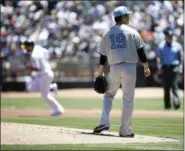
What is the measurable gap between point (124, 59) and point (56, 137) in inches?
65.4

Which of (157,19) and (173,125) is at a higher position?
(157,19)

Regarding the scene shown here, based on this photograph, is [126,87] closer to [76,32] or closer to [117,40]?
[117,40]

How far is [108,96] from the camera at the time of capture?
10.7m

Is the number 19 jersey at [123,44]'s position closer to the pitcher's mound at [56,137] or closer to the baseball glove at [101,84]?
the baseball glove at [101,84]

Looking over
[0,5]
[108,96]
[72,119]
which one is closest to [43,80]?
[72,119]

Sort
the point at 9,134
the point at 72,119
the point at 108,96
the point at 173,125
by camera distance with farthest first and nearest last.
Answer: the point at 72,119 → the point at 173,125 → the point at 108,96 → the point at 9,134

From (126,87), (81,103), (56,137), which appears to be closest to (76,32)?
(81,103)

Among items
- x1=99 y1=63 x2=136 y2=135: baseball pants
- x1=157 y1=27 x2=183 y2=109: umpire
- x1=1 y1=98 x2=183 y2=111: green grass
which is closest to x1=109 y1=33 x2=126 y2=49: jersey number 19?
x1=99 y1=63 x2=136 y2=135: baseball pants

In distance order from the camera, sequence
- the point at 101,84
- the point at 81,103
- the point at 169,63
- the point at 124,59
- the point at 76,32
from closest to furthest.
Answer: the point at 124,59 < the point at 101,84 < the point at 169,63 < the point at 81,103 < the point at 76,32

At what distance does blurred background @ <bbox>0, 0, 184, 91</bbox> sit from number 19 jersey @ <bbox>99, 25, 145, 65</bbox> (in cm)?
1760

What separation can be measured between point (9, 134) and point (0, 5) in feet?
70.3

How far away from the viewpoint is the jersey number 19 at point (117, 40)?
10352mm

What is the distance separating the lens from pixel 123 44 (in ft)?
33.9

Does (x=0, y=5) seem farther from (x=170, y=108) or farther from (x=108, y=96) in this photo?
(x=108, y=96)
